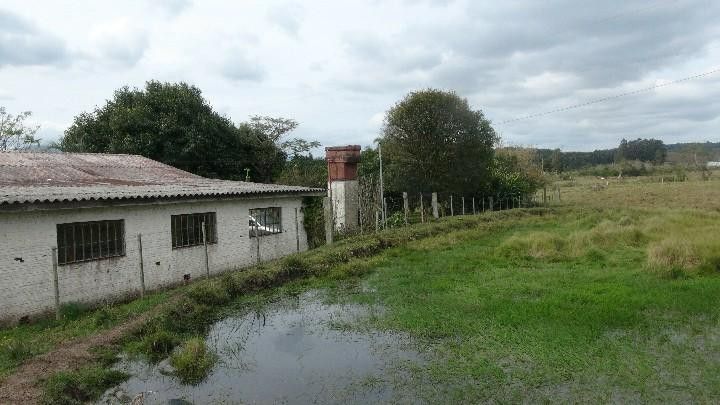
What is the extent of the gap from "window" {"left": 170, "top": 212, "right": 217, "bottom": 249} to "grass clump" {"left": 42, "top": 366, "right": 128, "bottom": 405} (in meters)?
6.70

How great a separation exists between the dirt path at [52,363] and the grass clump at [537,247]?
9585mm

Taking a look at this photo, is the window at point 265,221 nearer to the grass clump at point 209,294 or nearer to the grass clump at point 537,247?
the grass clump at point 209,294

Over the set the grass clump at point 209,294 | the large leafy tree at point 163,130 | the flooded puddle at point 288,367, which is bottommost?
the flooded puddle at point 288,367

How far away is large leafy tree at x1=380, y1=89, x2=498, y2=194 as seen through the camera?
26.0m

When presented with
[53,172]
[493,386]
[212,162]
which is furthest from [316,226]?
[493,386]

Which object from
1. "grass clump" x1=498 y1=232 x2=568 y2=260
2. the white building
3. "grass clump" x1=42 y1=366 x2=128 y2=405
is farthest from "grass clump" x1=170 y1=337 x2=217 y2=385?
"grass clump" x1=498 y1=232 x2=568 y2=260

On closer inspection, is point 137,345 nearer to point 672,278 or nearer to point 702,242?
point 672,278

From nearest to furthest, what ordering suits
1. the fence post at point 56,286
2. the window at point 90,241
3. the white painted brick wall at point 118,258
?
the fence post at point 56,286 < the white painted brick wall at point 118,258 < the window at point 90,241

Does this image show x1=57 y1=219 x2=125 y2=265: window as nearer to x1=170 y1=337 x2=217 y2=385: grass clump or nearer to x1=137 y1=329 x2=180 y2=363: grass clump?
x1=137 y1=329 x2=180 y2=363: grass clump

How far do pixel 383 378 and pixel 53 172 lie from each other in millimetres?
11787

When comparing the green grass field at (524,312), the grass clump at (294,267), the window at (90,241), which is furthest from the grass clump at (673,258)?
the window at (90,241)

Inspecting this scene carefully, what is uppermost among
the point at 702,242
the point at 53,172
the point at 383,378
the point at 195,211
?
the point at 53,172

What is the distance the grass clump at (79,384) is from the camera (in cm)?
602

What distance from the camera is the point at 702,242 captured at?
1234 cm
